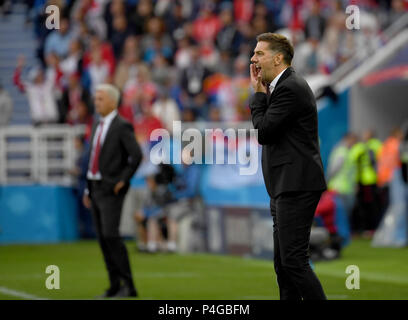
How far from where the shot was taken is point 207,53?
23984 millimetres

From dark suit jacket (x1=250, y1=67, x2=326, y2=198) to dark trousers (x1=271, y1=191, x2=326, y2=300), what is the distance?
0.28 feet

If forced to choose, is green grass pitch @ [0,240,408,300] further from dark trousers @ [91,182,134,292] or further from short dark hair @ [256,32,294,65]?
short dark hair @ [256,32,294,65]

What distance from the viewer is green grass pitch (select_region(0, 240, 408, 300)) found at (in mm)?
11945

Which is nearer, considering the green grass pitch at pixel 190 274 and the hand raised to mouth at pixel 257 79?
the hand raised to mouth at pixel 257 79

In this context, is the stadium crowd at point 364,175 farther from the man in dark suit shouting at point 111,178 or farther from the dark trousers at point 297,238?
the dark trousers at point 297,238

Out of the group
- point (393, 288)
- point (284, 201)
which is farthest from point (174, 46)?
point (284, 201)

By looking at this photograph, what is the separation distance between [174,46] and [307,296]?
17449 millimetres

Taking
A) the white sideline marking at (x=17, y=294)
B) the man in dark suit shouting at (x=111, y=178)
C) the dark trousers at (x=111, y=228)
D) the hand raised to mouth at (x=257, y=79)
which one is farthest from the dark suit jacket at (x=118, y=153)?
the hand raised to mouth at (x=257, y=79)

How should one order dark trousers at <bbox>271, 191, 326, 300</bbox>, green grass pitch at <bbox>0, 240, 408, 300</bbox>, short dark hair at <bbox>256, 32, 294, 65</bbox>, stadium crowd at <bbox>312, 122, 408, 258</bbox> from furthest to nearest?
stadium crowd at <bbox>312, 122, 408, 258</bbox> < green grass pitch at <bbox>0, 240, 408, 300</bbox> < short dark hair at <bbox>256, 32, 294, 65</bbox> < dark trousers at <bbox>271, 191, 326, 300</bbox>

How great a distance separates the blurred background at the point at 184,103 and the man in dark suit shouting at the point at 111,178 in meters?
6.05

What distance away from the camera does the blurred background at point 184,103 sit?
1872 cm

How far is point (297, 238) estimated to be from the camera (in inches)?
302

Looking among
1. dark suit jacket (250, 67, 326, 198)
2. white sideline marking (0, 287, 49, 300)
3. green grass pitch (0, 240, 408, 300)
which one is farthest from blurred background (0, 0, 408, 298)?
dark suit jacket (250, 67, 326, 198)
